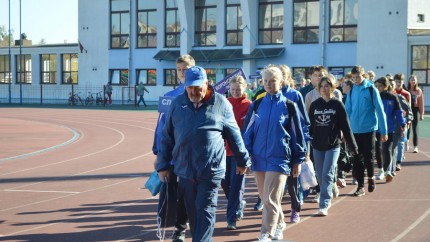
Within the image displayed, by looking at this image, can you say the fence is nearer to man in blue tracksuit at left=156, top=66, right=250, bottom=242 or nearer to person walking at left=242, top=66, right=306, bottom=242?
person walking at left=242, top=66, right=306, bottom=242

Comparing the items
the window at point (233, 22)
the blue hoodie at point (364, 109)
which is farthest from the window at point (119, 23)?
the blue hoodie at point (364, 109)

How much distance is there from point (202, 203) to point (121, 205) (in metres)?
4.56

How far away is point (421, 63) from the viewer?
146ft

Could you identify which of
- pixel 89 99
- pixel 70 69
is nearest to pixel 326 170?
pixel 89 99

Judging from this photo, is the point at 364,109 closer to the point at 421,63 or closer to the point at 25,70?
the point at 421,63

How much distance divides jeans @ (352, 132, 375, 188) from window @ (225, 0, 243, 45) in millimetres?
40398

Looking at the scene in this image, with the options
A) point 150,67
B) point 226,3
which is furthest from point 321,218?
point 150,67

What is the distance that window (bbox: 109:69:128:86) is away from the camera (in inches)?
2270

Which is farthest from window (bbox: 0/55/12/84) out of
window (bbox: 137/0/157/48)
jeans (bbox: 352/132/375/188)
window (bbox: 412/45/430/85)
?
jeans (bbox: 352/132/375/188)

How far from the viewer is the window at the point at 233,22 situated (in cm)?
5200

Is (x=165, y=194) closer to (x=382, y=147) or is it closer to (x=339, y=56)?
(x=382, y=147)

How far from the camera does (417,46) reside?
44406mm

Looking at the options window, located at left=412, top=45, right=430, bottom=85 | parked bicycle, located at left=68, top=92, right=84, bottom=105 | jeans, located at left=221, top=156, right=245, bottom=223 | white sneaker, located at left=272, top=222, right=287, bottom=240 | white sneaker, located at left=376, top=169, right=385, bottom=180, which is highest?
window, located at left=412, top=45, right=430, bottom=85

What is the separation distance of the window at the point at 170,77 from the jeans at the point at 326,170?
4516 cm
